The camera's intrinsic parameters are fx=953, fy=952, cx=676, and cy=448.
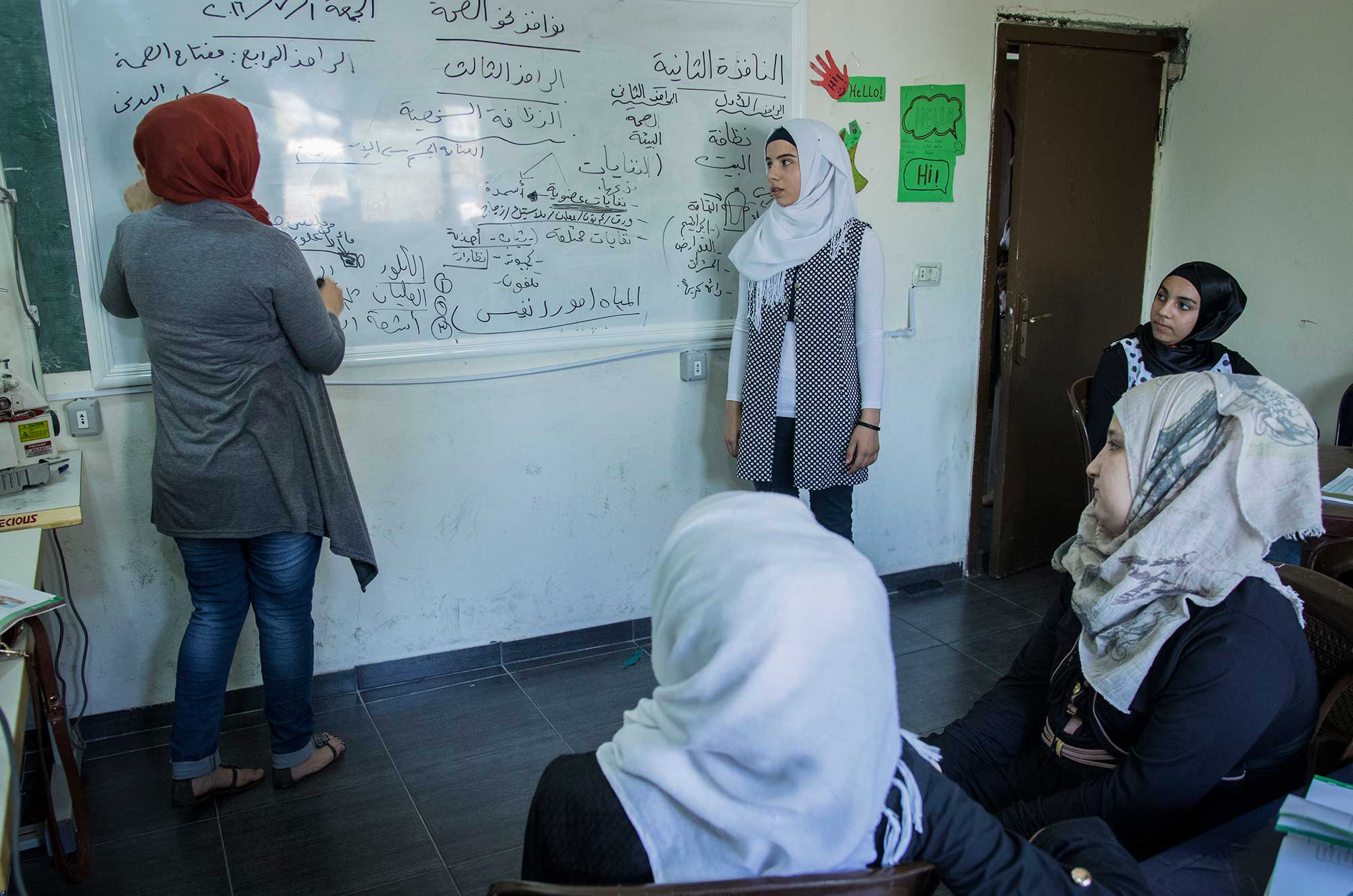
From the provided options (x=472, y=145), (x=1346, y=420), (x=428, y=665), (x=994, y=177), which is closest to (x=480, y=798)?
(x=428, y=665)

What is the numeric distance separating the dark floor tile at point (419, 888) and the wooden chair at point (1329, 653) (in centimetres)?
157

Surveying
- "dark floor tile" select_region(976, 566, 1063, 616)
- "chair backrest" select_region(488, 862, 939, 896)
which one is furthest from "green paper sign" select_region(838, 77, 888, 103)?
"chair backrest" select_region(488, 862, 939, 896)

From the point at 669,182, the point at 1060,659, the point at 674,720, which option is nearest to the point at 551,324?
the point at 669,182

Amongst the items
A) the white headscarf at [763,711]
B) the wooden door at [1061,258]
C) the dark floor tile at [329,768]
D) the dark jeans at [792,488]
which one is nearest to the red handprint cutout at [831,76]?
the wooden door at [1061,258]

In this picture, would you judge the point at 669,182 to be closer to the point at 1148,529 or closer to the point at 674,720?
the point at 1148,529

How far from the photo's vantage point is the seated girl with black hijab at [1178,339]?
283cm

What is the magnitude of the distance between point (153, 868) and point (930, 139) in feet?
10.2

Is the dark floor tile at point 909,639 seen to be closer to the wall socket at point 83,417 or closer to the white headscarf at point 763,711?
the white headscarf at point 763,711

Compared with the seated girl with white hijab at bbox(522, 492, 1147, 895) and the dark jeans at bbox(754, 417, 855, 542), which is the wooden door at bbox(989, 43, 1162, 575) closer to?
the dark jeans at bbox(754, 417, 855, 542)

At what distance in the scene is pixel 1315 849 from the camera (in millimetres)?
937

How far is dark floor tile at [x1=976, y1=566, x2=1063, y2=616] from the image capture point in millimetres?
3469

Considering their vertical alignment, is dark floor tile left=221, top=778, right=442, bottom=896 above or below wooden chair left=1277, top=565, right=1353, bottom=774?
below

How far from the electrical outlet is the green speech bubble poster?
22cm

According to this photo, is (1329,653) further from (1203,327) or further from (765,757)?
(1203,327)
